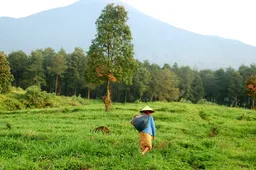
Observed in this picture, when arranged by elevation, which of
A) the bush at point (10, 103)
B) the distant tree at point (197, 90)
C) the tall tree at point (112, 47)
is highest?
the tall tree at point (112, 47)

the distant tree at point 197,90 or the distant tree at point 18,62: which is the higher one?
the distant tree at point 18,62

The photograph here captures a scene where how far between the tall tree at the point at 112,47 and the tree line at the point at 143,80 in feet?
102

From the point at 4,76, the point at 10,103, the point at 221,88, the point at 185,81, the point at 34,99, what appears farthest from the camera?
the point at 185,81

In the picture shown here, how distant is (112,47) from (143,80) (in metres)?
34.5

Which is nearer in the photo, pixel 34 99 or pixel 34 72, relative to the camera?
pixel 34 99

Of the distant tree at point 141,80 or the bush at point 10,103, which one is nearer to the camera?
the bush at point 10,103

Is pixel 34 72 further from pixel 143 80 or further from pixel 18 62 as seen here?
pixel 143 80

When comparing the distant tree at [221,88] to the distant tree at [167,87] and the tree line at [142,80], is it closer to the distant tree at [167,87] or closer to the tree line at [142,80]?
the tree line at [142,80]

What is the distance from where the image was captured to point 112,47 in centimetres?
2445

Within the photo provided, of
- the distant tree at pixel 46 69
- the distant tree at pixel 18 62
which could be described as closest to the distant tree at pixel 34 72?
the distant tree at pixel 18 62

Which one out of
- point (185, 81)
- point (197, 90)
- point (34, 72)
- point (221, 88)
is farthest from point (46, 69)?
point (221, 88)

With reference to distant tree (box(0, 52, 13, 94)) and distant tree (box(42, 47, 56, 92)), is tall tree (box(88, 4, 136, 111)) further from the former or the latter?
distant tree (box(42, 47, 56, 92))

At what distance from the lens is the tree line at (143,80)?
58781 millimetres

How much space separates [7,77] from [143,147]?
32.6m
